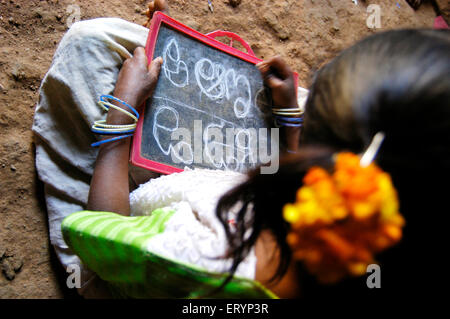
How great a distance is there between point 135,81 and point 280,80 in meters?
0.57

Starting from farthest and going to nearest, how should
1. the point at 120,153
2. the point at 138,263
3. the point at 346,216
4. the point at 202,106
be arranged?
1. the point at 202,106
2. the point at 120,153
3. the point at 138,263
4. the point at 346,216

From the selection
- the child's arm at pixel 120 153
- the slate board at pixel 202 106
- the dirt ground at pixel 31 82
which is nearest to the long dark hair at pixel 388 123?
the child's arm at pixel 120 153

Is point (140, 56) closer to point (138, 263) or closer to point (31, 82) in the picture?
point (31, 82)

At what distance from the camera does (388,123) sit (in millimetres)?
512

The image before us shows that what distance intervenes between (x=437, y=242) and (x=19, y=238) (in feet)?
4.10

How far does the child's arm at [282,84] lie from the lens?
1304 mm

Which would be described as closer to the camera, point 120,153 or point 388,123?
point 388,123

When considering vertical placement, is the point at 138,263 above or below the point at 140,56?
below

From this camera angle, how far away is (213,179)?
987mm

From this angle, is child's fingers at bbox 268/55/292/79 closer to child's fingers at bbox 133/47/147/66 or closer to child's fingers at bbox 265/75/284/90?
child's fingers at bbox 265/75/284/90

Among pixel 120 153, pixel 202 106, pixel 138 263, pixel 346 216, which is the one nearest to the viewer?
pixel 346 216

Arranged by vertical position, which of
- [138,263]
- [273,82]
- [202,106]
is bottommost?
[138,263]

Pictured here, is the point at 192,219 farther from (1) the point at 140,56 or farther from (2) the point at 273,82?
(2) the point at 273,82

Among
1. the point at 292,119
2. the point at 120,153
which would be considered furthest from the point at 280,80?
the point at 120,153
